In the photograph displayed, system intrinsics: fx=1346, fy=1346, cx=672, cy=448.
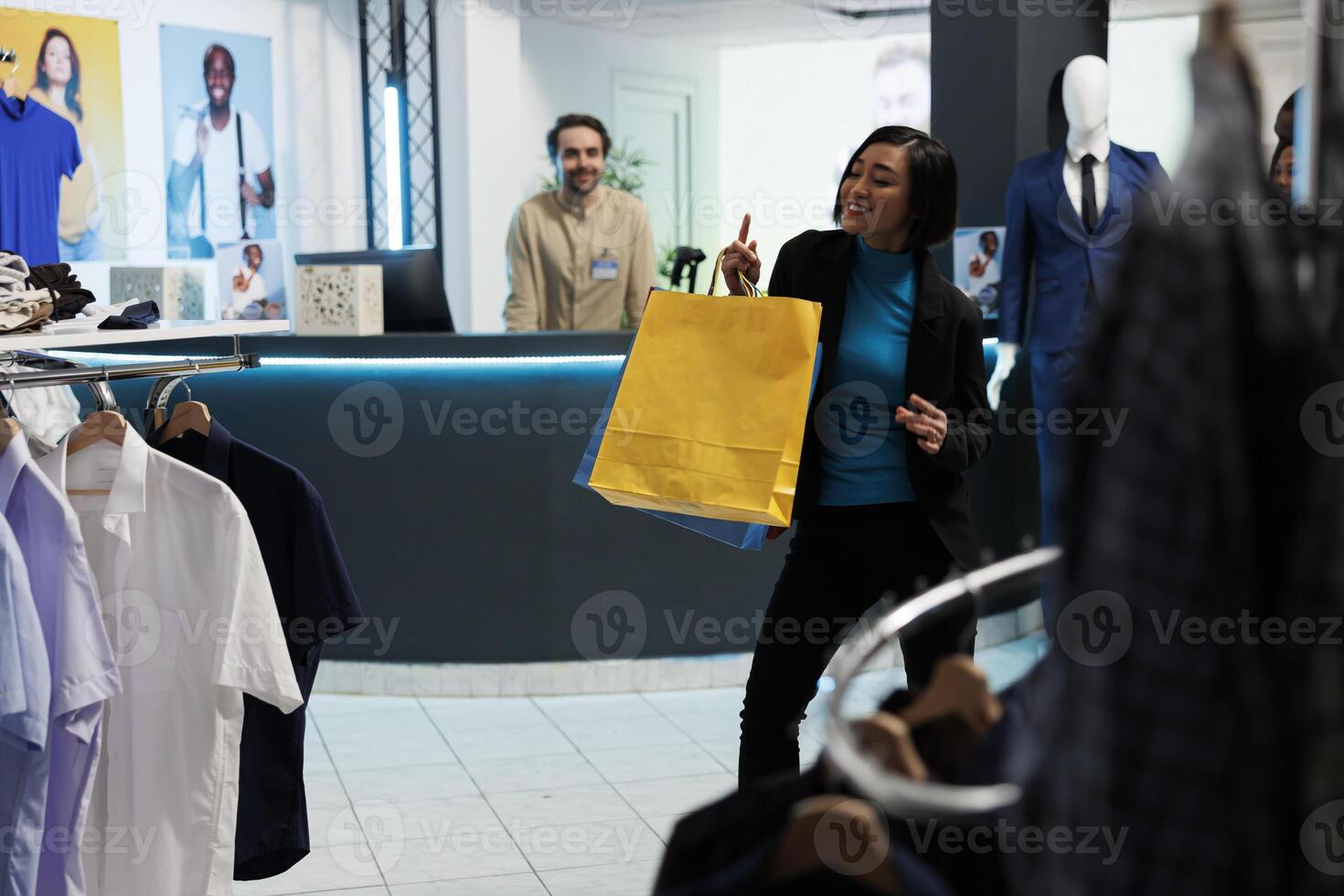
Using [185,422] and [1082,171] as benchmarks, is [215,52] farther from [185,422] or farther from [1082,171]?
[185,422]

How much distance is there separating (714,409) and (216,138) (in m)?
6.33

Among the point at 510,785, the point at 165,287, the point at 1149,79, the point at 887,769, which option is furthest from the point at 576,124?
the point at 1149,79

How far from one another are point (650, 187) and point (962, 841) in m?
10.0

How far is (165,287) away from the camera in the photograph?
425cm

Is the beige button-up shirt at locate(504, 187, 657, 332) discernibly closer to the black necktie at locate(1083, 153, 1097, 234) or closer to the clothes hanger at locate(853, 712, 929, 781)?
the black necktie at locate(1083, 153, 1097, 234)

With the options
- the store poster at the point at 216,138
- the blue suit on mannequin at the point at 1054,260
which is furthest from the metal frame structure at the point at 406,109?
the blue suit on mannequin at the point at 1054,260

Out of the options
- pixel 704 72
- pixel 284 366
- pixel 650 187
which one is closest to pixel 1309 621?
pixel 284 366

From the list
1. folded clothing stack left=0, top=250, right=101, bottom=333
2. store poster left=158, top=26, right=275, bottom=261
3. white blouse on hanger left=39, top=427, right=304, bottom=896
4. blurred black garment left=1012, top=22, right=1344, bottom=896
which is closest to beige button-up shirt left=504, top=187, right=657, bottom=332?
folded clothing stack left=0, top=250, right=101, bottom=333

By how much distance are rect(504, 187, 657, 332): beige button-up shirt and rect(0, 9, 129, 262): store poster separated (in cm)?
331

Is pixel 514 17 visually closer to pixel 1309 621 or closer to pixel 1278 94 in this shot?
pixel 1278 94

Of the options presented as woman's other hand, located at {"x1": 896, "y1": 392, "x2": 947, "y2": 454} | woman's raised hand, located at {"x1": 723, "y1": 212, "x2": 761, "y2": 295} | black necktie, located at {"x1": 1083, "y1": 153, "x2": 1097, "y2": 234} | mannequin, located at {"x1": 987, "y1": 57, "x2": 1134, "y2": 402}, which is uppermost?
mannequin, located at {"x1": 987, "y1": 57, "x2": 1134, "y2": 402}

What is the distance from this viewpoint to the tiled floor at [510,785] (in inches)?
117

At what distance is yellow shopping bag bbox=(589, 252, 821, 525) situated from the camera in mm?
2143

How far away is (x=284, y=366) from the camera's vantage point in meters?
4.30
